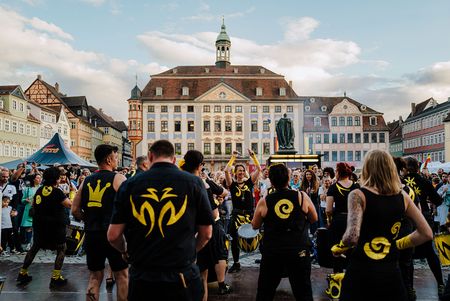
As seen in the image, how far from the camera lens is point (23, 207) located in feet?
34.1

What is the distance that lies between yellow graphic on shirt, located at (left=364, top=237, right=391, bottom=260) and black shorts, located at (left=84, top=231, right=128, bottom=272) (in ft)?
9.10

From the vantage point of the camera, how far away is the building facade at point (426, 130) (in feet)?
208

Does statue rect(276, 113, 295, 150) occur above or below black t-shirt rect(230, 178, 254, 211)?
above

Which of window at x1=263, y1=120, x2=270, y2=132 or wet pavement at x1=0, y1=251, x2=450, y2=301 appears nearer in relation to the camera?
wet pavement at x1=0, y1=251, x2=450, y2=301

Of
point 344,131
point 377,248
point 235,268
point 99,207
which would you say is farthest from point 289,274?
point 344,131

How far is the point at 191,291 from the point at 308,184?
21.8ft

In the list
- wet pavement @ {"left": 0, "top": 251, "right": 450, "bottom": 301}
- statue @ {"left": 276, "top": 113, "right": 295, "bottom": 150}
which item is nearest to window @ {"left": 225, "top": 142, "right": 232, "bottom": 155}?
statue @ {"left": 276, "top": 113, "right": 295, "bottom": 150}

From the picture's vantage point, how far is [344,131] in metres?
66.4

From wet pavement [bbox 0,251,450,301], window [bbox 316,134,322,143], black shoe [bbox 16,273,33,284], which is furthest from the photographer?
window [bbox 316,134,322,143]

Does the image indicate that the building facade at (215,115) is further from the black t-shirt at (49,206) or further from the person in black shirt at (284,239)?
the person in black shirt at (284,239)

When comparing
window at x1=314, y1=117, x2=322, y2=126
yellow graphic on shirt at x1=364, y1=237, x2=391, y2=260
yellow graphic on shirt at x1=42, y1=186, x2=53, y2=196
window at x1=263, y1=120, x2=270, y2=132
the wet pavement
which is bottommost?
the wet pavement

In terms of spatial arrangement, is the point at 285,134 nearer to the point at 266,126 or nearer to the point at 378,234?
the point at 378,234

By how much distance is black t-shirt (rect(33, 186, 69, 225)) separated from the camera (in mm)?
6770

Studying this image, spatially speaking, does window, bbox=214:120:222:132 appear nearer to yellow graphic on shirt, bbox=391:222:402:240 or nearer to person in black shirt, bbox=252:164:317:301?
person in black shirt, bbox=252:164:317:301
